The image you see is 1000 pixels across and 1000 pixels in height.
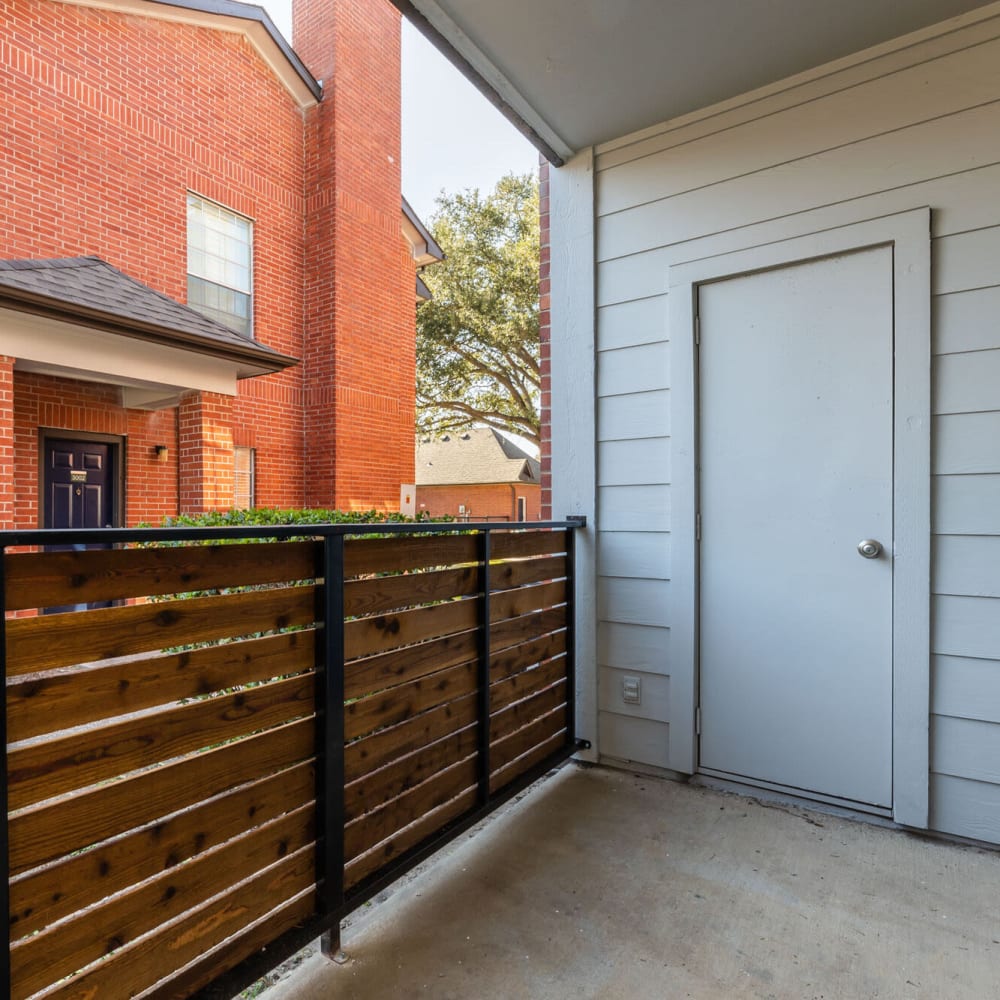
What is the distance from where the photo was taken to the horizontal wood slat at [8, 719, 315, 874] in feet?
3.14

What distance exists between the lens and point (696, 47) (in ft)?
6.69

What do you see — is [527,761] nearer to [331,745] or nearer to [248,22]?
[331,745]

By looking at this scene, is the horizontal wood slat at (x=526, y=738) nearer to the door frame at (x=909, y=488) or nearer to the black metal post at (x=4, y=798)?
the door frame at (x=909, y=488)

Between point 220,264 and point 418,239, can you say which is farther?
point 418,239

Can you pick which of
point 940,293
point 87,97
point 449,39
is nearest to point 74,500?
point 87,97

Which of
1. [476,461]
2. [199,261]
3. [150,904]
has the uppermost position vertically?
[199,261]

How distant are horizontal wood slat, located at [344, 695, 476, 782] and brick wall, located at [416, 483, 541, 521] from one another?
50.5ft

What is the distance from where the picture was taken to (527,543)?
2275 millimetres

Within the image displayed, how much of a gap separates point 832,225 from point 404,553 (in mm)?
1807

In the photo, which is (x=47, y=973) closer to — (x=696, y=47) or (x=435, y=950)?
(x=435, y=950)

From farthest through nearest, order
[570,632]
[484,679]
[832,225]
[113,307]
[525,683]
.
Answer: [113,307], [570,632], [525,683], [832,225], [484,679]

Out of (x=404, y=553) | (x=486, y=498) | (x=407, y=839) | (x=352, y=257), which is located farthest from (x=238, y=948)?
(x=486, y=498)

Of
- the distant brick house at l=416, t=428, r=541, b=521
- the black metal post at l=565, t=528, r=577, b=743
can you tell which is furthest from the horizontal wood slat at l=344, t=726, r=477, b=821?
the distant brick house at l=416, t=428, r=541, b=521

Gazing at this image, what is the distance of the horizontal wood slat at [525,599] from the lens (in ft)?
6.84
